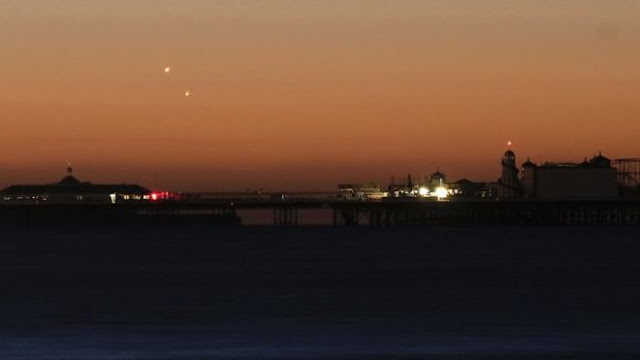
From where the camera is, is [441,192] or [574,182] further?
[441,192]

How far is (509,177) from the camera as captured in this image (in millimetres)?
165500

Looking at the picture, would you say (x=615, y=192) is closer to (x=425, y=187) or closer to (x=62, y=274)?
(x=425, y=187)

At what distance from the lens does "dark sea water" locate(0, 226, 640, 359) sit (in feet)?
101

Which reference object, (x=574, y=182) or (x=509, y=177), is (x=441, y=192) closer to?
(x=509, y=177)

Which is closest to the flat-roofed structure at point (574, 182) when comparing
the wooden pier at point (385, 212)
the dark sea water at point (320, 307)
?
the wooden pier at point (385, 212)

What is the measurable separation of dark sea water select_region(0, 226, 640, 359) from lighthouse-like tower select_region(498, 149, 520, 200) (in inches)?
3378

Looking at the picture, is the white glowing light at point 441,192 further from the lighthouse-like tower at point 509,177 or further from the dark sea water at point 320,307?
the dark sea water at point 320,307

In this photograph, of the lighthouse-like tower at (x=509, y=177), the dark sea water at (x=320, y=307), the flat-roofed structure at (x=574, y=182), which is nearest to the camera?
the dark sea water at (x=320, y=307)

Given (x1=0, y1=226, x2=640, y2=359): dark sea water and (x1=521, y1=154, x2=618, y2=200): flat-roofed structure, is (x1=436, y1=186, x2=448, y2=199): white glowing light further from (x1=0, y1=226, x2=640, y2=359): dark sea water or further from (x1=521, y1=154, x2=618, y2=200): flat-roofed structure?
(x1=0, y1=226, x2=640, y2=359): dark sea water

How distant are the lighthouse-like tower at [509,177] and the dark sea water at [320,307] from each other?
281 ft

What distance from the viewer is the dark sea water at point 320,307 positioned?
30703mm

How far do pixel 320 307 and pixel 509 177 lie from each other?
125m

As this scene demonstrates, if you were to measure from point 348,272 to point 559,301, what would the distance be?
60.8ft

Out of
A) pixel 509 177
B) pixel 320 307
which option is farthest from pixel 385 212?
pixel 320 307
